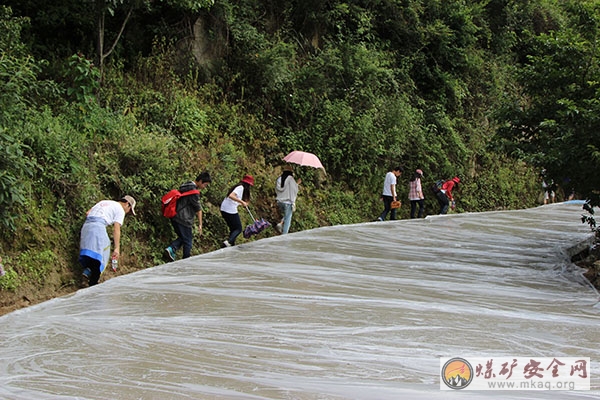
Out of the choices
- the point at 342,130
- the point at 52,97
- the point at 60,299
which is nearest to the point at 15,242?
the point at 60,299

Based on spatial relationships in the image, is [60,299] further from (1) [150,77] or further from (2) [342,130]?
(2) [342,130]

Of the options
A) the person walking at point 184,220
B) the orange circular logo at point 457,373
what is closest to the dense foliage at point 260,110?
the person walking at point 184,220

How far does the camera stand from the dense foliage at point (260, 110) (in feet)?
23.3

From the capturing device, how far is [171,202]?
7734 millimetres

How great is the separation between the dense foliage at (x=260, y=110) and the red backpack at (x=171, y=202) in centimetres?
44

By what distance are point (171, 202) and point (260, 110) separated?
4900 mm

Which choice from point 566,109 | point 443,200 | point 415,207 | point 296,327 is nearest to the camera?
A: point 296,327

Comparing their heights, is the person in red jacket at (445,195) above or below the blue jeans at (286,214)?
above

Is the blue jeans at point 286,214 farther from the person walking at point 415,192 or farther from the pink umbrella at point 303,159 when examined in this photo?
the person walking at point 415,192

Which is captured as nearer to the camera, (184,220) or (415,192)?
(184,220)

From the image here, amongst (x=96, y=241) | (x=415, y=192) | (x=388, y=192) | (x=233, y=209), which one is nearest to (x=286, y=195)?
(x=233, y=209)

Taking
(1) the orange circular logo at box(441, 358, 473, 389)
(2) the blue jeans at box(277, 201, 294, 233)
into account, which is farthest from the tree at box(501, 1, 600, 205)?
(1) the orange circular logo at box(441, 358, 473, 389)

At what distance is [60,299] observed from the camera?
5152 mm

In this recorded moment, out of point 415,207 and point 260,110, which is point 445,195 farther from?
point 260,110
